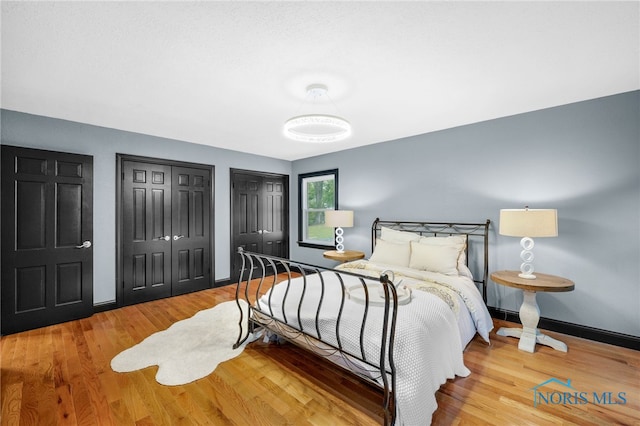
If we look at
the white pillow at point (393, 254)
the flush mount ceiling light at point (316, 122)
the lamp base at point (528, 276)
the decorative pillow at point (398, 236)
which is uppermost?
the flush mount ceiling light at point (316, 122)

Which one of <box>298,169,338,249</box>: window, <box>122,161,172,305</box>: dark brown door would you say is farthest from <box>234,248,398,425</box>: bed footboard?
<box>298,169,338,249</box>: window

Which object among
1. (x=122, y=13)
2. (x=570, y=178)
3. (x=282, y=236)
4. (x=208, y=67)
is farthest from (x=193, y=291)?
(x=570, y=178)

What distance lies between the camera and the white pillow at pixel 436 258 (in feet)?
10.3

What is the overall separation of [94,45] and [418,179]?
13.0 ft

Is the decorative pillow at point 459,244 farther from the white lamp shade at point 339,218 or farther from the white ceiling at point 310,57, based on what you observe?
the white ceiling at point 310,57

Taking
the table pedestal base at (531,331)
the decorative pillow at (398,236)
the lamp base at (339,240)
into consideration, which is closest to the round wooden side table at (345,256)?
the lamp base at (339,240)

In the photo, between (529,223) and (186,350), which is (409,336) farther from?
(186,350)

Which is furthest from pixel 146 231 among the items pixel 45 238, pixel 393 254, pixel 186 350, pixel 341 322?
pixel 393 254

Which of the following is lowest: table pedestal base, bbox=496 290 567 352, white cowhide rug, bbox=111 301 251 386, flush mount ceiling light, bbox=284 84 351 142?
white cowhide rug, bbox=111 301 251 386

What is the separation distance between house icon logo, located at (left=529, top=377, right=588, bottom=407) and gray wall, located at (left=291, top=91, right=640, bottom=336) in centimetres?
124

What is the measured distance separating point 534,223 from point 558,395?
147 centimetres

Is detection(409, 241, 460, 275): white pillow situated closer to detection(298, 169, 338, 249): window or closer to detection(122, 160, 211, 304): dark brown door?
detection(298, 169, 338, 249): window

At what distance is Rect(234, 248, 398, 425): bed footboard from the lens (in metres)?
1.56

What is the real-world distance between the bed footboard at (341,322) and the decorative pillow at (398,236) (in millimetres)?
1331
